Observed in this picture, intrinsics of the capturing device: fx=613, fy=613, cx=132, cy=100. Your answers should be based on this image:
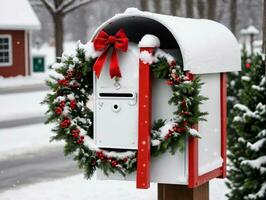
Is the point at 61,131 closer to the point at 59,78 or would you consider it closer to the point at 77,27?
the point at 59,78

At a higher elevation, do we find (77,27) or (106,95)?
(77,27)

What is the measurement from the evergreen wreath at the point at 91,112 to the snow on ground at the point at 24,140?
576 centimetres

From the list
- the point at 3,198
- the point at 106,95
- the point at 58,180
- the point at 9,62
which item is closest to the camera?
the point at 106,95

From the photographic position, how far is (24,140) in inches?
480

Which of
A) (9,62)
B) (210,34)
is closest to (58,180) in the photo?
(210,34)

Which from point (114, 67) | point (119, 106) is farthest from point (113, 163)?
point (114, 67)

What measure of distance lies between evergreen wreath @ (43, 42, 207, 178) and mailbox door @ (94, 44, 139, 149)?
101 millimetres

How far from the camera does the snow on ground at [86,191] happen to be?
747 centimetres

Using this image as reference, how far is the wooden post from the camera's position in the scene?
16.7ft

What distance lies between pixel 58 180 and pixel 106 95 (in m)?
3.94

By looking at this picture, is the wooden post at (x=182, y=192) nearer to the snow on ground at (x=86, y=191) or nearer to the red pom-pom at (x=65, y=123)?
the red pom-pom at (x=65, y=123)

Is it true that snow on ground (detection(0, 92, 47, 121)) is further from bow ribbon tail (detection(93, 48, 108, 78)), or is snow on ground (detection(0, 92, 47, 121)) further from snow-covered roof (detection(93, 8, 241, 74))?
bow ribbon tail (detection(93, 48, 108, 78))

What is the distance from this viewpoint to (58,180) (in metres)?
8.59

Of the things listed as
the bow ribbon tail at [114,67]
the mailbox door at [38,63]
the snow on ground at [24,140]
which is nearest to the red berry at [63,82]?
the bow ribbon tail at [114,67]
